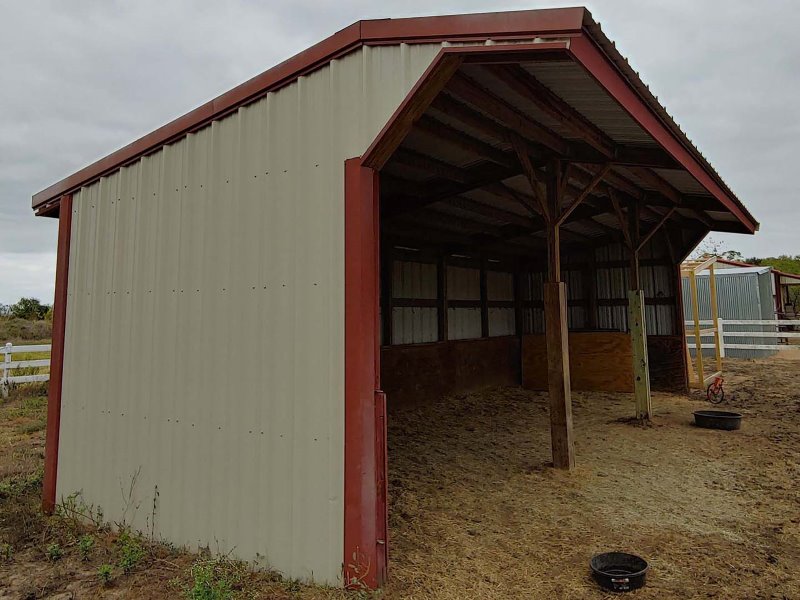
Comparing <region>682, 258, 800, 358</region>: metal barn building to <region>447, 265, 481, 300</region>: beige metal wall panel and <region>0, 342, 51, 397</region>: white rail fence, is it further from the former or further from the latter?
<region>0, 342, 51, 397</region>: white rail fence

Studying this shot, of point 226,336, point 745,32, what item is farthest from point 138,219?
point 745,32

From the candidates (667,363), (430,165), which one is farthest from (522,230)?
(430,165)

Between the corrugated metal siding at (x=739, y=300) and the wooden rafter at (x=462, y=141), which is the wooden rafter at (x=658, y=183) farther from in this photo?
the corrugated metal siding at (x=739, y=300)

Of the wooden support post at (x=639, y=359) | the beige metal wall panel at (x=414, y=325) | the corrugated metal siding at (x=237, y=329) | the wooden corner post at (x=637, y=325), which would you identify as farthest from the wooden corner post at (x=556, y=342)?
the beige metal wall panel at (x=414, y=325)

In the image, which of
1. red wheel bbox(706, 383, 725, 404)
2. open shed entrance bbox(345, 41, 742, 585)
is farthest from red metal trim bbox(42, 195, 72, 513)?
red wheel bbox(706, 383, 725, 404)

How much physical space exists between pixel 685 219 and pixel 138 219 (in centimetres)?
855

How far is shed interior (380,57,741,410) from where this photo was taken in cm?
397

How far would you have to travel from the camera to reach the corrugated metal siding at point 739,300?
1448 centimetres

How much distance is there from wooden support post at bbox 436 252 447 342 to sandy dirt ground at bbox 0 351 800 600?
8.85ft

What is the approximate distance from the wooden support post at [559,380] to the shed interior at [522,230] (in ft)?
2.11

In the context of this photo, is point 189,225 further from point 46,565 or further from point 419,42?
point 46,565

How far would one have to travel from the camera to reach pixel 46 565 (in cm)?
322

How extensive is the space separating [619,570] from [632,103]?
293 cm

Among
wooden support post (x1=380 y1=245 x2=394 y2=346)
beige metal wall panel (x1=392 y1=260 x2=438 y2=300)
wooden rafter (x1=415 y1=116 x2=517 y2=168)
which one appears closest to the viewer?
wooden rafter (x1=415 y1=116 x2=517 y2=168)
